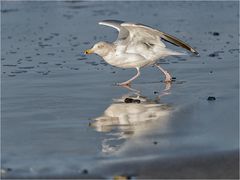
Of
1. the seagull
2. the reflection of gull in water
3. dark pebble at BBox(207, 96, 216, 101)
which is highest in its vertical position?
the seagull

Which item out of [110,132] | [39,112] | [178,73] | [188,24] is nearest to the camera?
[110,132]

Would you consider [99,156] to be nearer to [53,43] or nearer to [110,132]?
[110,132]

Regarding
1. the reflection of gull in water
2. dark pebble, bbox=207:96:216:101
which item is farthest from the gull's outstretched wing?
dark pebble, bbox=207:96:216:101

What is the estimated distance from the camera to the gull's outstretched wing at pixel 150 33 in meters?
10.4

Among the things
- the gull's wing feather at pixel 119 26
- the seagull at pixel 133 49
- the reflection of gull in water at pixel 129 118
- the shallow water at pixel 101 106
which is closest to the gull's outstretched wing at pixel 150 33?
the seagull at pixel 133 49

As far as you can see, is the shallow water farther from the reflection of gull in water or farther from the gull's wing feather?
the gull's wing feather

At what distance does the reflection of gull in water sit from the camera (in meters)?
7.43

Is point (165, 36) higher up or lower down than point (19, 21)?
higher up

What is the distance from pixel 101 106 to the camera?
9000mm

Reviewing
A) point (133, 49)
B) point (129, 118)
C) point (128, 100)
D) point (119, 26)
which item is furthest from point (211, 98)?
point (119, 26)

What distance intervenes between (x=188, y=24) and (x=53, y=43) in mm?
4577

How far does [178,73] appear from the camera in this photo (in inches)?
449

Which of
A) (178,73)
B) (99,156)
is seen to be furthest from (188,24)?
(99,156)

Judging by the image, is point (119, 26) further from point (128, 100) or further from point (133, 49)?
point (128, 100)
